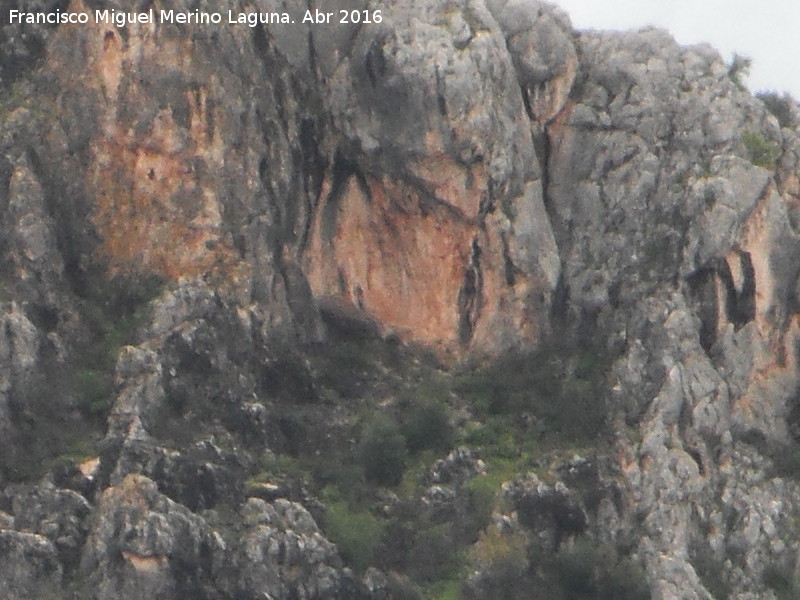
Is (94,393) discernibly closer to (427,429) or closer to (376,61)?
(427,429)

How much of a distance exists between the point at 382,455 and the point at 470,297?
20.6ft

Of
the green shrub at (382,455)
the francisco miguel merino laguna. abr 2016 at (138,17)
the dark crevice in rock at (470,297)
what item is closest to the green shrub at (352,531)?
the green shrub at (382,455)

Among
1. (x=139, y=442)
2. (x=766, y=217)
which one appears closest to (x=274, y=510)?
(x=139, y=442)

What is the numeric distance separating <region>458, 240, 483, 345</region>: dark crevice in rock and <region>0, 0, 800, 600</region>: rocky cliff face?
0.20 ft

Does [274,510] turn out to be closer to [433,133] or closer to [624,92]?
[433,133]

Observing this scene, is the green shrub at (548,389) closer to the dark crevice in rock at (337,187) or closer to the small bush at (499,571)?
the small bush at (499,571)

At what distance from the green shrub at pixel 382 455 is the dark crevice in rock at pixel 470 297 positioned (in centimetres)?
516

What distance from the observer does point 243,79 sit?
74625 mm

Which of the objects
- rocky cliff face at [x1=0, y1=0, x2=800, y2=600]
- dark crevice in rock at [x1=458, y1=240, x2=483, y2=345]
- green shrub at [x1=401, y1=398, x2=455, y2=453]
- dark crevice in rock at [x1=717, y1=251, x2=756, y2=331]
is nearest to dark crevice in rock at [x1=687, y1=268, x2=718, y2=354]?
rocky cliff face at [x1=0, y1=0, x2=800, y2=600]

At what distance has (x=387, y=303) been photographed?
252 feet

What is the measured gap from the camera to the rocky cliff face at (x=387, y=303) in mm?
68938

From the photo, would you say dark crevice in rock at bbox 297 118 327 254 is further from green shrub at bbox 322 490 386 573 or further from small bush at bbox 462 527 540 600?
small bush at bbox 462 527 540 600

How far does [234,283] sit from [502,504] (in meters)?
8.78

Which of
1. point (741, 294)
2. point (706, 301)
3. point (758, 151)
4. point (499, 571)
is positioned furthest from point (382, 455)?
point (758, 151)
